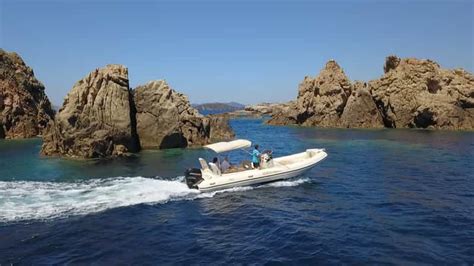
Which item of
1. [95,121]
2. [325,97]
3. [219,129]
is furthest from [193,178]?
[325,97]

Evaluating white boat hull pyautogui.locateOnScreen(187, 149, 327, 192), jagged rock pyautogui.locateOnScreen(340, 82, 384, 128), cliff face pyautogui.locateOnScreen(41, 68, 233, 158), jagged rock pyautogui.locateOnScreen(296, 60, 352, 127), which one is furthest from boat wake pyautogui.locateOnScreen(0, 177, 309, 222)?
jagged rock pyautogui.locateOnScreen(296, 60, 352, 127)

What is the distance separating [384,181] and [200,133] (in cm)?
2656

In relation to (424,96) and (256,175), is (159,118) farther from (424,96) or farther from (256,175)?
(424,96)

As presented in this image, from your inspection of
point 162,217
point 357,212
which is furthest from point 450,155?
point 162,217

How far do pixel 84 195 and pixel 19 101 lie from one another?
48533 millimetres

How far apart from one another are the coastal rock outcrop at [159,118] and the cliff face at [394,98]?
42156 millimetres

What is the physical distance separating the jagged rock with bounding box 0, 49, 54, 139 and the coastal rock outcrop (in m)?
27.3

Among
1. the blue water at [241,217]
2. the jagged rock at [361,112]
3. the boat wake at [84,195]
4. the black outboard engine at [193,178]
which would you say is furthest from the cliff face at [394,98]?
the black outboard engine at [193,178]

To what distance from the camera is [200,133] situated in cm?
4866

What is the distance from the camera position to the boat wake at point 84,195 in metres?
19.2

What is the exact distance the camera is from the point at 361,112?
3041 inches

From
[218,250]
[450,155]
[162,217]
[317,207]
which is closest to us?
[218,250]

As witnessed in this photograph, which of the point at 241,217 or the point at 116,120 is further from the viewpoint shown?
the point at 116,120

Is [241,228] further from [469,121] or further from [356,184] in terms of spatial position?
[469,121]
